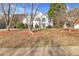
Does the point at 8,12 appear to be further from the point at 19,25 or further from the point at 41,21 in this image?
the point at 41,21

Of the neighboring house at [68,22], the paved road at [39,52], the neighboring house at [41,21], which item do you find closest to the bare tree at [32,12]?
the neighboring house at [41,21]

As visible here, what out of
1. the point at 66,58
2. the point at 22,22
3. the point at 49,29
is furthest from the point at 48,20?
the point at 66,58

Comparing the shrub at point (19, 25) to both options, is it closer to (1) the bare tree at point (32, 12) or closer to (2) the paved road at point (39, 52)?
(1) the bare tree at point (32, 12)

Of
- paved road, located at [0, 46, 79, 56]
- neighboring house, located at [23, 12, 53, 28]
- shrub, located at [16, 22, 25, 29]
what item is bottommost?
paved road, located at [0, 46, 79, 56]

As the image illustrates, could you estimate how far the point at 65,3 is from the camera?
2.60 metres

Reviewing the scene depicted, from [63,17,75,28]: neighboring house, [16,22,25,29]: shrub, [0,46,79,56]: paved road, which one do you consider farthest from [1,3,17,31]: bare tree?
[63,17,75,28]: neighboring house

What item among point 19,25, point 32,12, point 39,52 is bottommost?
point 39,52

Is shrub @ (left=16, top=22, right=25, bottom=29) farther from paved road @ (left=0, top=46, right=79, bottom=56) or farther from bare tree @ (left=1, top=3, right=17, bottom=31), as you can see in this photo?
paved road @ (left=0, top=46, right=79, bottom=56)

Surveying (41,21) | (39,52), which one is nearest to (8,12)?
(41,21)

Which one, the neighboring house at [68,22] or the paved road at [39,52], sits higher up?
the neighboring house at [68,22]

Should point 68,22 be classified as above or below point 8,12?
below

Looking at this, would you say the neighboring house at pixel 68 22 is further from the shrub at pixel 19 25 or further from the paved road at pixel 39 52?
the shrub at pixel 19 25

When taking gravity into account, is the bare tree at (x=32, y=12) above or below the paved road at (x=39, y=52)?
above

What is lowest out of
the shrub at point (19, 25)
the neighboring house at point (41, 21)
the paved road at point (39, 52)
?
the paved road at point (39, 52)
